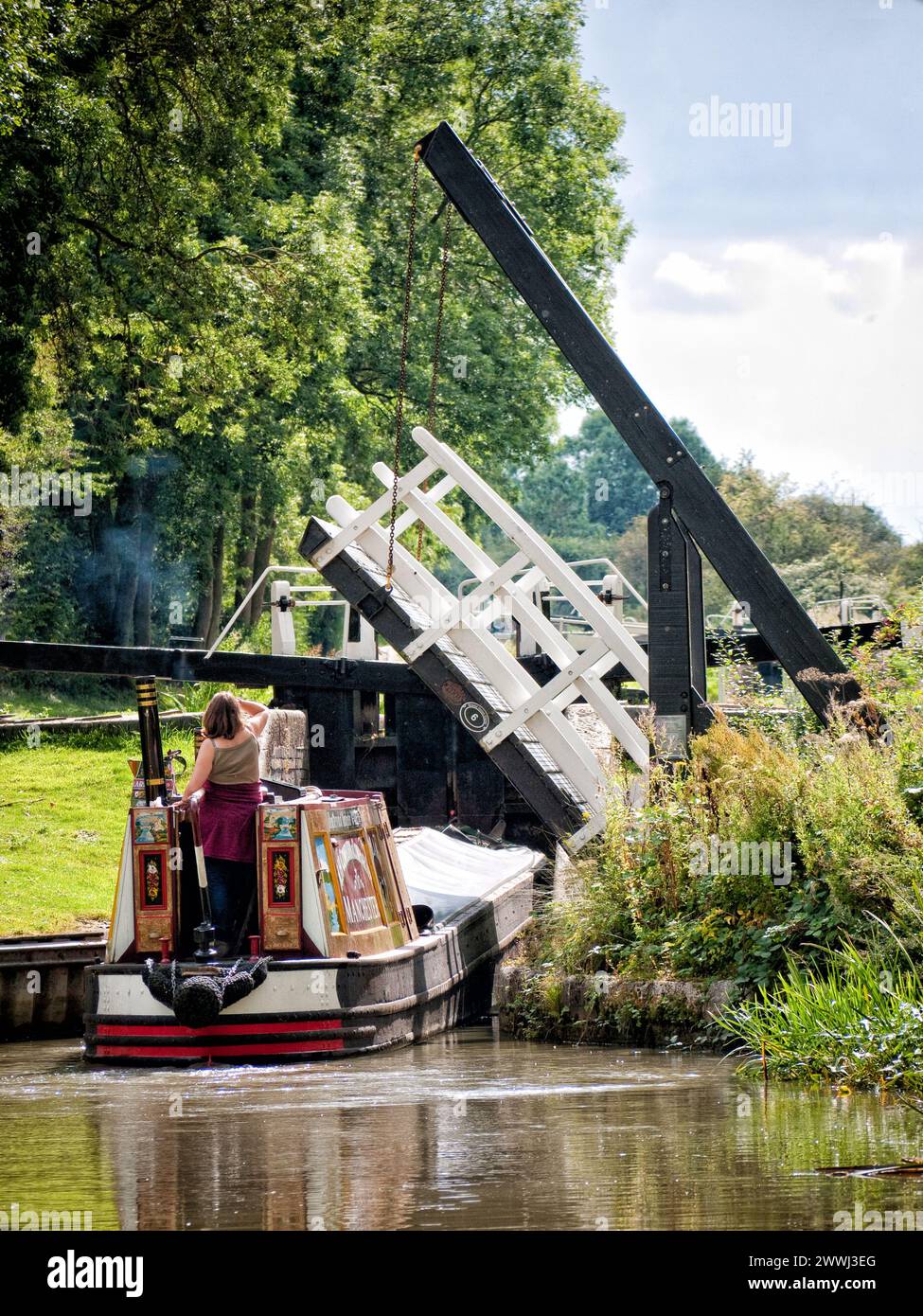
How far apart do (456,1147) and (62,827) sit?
15.4 metres

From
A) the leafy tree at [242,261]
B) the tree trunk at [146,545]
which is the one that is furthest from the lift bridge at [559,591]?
the tree trunk at [146,545]

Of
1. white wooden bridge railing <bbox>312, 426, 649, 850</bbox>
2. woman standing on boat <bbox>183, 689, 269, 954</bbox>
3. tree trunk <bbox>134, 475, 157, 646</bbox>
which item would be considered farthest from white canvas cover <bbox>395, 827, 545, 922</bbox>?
tree trunk <bbox>134, 475, 157, 646</bbox>

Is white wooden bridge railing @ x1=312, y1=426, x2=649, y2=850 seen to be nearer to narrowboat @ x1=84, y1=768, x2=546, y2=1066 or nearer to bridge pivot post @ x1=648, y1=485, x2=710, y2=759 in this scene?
bridge pivot post @ x1=648, y1=485, x2=710, y2=759

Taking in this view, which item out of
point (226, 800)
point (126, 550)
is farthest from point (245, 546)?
point (226, 800)

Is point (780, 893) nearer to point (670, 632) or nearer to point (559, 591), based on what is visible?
point (670, 632)

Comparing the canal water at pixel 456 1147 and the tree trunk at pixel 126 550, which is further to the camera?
the tree trunk at pixel 126 550

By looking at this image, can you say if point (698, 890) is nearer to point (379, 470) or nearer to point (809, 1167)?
point (809, 1167)

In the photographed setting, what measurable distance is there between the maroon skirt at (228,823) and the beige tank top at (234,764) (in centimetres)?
6

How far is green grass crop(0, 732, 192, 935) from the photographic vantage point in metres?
17.5

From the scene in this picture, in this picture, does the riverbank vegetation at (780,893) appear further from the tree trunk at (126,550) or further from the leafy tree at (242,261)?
the tree trunk at (126,550)

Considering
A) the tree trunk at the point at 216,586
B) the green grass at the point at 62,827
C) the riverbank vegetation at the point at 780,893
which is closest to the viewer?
the riverbank vegetation at the point at 780,893

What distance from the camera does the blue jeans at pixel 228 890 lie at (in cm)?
1102

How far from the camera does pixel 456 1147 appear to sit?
270 inches

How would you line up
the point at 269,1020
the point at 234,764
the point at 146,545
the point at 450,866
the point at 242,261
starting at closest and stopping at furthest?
the point at 269,1020, the point at 234,764, the point at 450,866, the point at 242,261, the point at 146,545
